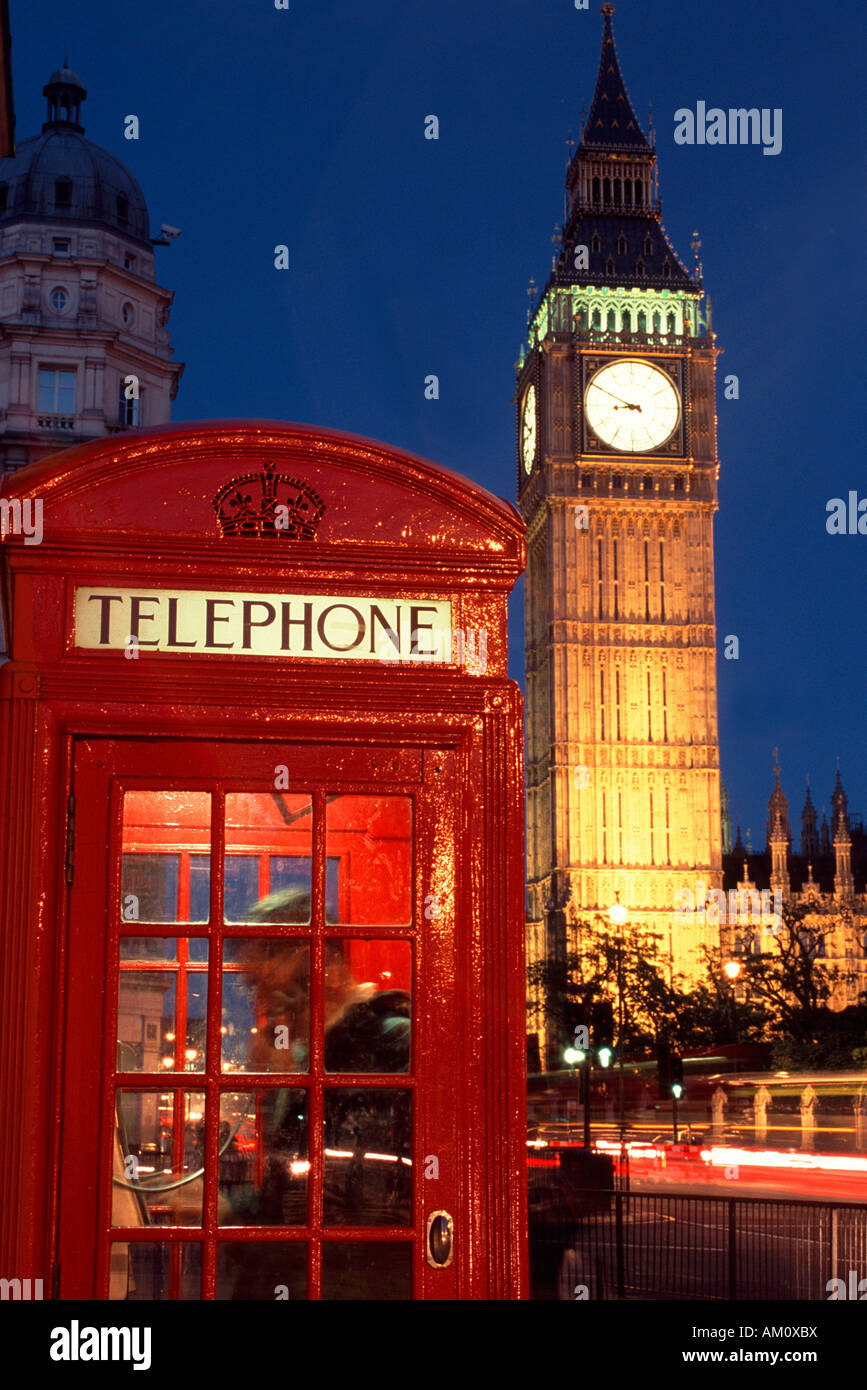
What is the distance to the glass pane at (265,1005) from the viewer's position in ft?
9.96

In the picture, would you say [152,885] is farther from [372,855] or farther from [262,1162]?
[262,1162]

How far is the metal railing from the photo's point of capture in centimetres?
977

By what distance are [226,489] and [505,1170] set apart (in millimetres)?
1351

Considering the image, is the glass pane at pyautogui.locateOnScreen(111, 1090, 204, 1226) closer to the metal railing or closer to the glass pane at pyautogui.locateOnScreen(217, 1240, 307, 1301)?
the glass pane at pyautogui.locateOnScreen(217, 1240, 307, 1301)

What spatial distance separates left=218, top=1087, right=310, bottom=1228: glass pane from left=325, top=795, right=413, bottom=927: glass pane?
35 cm

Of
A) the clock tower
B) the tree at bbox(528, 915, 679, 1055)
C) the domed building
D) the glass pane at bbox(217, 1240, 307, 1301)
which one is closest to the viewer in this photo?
the glass pane at bbox(217, 1240, 307, 1301)

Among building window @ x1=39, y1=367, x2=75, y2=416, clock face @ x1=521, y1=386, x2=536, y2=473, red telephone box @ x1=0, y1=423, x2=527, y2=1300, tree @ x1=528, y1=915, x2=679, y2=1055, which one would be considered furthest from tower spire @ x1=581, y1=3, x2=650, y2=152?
red telephone box @ x1=0, y1=423, x2=527, y2=1300

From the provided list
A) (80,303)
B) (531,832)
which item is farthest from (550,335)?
(80,303)

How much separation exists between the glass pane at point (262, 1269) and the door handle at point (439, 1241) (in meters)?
0.22

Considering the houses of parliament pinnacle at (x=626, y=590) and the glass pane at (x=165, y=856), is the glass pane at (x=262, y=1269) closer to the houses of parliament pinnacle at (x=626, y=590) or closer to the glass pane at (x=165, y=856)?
the glass pane at (x=165, y=856)

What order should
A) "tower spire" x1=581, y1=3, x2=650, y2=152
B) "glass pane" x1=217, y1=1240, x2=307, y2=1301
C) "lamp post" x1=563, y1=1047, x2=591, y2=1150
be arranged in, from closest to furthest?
"glass pane" x1=217, y1=1240, x2=307, y2=1301 → "lamp post" x1=563, y1=1047, x2=591, y2=1150 → "tower spire" x1=581, y1=3, x2=650, y2=152

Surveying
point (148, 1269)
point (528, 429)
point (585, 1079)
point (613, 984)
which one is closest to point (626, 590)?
point (528, 429)

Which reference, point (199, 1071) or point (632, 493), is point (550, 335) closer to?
point (632, 493)

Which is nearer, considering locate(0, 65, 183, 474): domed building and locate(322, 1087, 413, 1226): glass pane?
locate(322, 1087, 413, 1226): glass pane
